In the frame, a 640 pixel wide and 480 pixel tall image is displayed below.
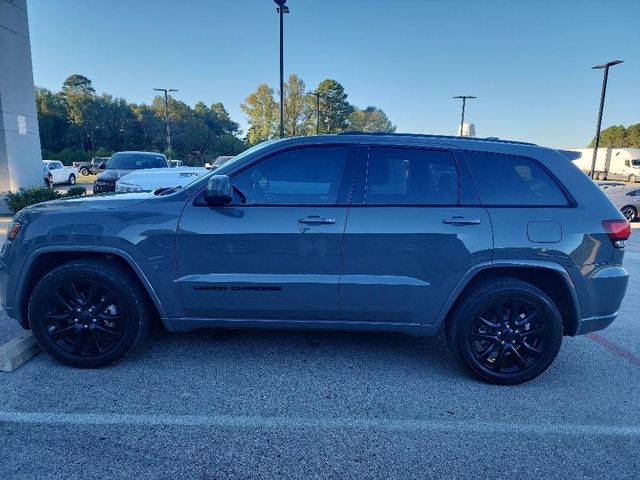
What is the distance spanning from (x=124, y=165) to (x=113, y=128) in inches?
2256

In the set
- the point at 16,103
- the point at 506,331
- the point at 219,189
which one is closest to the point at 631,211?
the point at 506,331

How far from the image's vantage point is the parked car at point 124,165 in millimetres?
13078

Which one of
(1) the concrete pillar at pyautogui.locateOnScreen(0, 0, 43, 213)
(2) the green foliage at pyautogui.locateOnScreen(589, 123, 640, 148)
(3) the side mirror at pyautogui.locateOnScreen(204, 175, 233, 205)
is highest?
→ (2) the green foliage at pyautogui.locateOnScreen(589, 123, 640, 148)

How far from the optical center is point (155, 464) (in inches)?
88.0

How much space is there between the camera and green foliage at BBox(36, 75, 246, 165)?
60469mm

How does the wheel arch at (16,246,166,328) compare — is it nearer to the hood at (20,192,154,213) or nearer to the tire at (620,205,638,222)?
the hood at (20,192,154,213)

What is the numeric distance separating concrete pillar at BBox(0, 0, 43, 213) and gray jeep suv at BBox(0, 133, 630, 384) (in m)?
9.80

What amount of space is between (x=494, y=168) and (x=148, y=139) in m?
66.7

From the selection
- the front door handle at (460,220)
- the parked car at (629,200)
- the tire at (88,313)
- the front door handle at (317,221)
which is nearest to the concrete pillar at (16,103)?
the tire at (88,313)

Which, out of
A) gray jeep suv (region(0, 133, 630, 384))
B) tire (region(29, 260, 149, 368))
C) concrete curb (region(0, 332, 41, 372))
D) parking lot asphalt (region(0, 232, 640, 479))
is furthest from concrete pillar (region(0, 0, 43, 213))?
parking lot asphalt (region(0, 232, 640, 479))

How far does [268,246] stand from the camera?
9.82 ft

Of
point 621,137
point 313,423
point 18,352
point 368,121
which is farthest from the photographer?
point 368,121

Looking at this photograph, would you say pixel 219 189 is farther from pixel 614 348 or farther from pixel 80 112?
pixel 80 112

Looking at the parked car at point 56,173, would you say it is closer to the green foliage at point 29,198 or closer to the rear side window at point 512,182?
the green foliage at point 29,198
